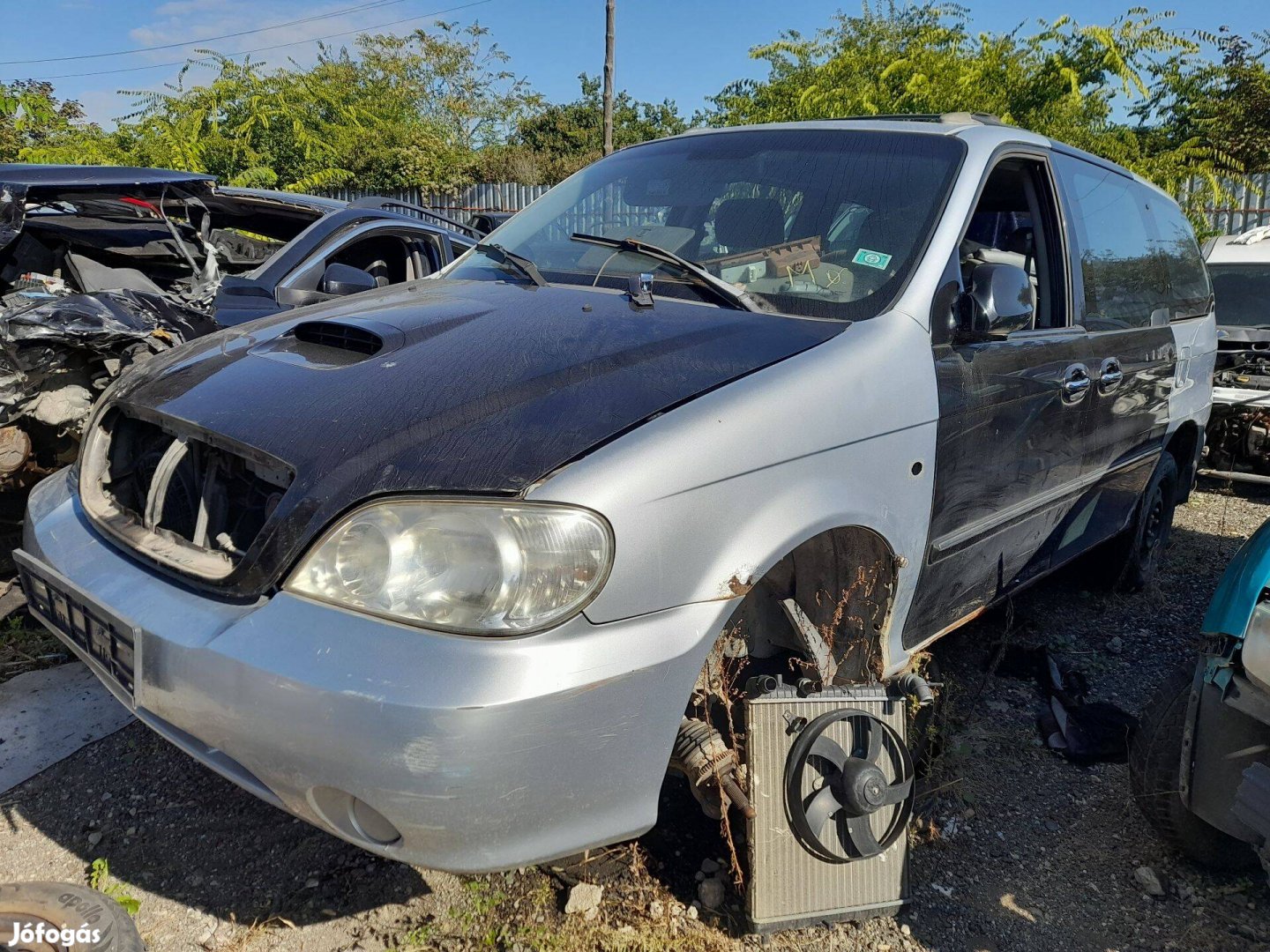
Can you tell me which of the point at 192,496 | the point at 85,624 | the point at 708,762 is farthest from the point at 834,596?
the point at 85,624

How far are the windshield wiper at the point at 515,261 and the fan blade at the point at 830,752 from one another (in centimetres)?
148

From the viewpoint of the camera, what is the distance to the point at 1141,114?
12969mm

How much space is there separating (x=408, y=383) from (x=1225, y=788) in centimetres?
208

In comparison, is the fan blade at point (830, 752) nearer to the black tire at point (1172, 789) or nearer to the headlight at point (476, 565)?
the headlight at point (476, 565)

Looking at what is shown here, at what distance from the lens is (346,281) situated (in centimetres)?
340

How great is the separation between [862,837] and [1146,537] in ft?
9.68

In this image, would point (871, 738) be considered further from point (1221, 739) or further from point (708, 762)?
point (1221, 739)

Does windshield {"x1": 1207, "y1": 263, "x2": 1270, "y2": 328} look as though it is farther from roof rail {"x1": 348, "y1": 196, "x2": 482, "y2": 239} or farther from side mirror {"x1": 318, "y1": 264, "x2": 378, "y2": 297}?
side mirror {"x1": 318, "y1": 264, "x2": 378, "y2": 297}

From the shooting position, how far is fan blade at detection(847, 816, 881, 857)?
2.17 meters

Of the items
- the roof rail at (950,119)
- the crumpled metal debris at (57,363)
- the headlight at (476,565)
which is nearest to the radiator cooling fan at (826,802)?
the headlight at (476,565)

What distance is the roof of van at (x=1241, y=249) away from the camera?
7293 mm

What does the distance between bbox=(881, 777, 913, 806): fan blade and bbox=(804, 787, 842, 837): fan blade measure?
Answer: 0.11 metres

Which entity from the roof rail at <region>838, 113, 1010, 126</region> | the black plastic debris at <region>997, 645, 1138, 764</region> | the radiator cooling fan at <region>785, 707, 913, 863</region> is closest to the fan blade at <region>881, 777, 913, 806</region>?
the radiator cooling fan at <region>785, 707, 913, 863</region>

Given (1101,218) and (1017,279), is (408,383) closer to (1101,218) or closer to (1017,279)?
(1017,279)
